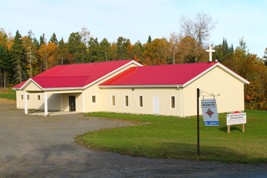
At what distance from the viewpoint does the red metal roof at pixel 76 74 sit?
140 feet

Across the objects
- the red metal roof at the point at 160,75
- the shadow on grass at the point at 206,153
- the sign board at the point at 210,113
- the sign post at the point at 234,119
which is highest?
the red metal roof at the point at 160,75

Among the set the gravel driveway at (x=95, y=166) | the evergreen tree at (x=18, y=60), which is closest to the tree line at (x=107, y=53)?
the evergreen tree at (x=18, y=60)

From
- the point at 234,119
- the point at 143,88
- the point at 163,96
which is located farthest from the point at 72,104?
the point at 234,119

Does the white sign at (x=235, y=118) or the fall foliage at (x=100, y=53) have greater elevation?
the fall foliage at (x=100, y=53)

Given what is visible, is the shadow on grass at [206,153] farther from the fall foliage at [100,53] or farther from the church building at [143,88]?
the fall foliage at [100,53]

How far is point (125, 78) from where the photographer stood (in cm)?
4294

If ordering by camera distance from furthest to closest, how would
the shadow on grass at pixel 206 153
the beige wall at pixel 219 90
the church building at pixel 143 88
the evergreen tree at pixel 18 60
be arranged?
the evergreen tree at pixel 18 60, the church building at pixel 143 88, the beige wall at pixel 219 90, the shadow on grass at pixel 206 153

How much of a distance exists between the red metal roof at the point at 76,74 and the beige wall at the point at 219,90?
11.2 meters

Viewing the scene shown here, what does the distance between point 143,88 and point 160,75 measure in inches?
94.8

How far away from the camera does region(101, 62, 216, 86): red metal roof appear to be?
37125mm

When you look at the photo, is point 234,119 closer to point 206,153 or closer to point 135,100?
point 206,153

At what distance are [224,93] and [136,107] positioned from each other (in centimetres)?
814

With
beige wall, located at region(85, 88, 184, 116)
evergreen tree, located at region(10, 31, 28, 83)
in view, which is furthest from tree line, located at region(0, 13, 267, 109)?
beige wall, located at region(85, 88, 184, 116)

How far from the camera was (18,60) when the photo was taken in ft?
293
